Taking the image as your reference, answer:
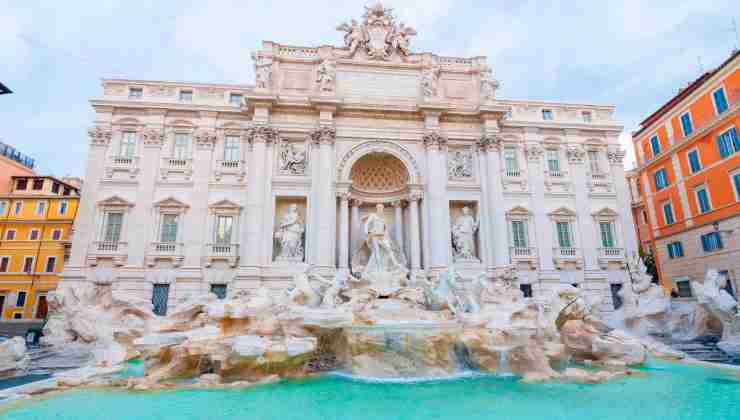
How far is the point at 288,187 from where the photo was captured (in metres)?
17.2

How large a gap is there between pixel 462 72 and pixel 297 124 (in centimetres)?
896

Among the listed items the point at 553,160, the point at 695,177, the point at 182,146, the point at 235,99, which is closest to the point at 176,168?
the point at 182,146

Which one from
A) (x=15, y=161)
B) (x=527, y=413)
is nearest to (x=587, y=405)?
(x=527, y=413)

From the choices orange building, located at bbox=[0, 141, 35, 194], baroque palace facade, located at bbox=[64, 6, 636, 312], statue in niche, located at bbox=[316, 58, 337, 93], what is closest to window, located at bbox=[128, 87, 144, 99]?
Answer: baroque palace facade, located at bbox=[64, 6, 636, 312]

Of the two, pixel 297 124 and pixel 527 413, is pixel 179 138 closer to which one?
pixel 297 124

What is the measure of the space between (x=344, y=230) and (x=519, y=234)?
27.6 feet

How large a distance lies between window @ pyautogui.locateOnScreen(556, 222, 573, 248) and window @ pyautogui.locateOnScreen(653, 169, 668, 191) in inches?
325

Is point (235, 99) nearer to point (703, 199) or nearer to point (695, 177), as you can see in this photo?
point (695, 177)

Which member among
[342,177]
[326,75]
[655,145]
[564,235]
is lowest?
[564,235]

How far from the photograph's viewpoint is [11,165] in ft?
92.3

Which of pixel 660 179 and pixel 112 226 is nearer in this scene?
pixel 112 226

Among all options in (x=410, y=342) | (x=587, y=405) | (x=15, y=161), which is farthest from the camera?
(x=15, y=161)

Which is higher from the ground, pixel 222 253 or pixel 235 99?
pixel 235 99

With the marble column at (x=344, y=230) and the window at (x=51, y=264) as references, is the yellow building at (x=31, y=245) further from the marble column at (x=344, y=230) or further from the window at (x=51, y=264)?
the marble column at (x=344, y=230)
